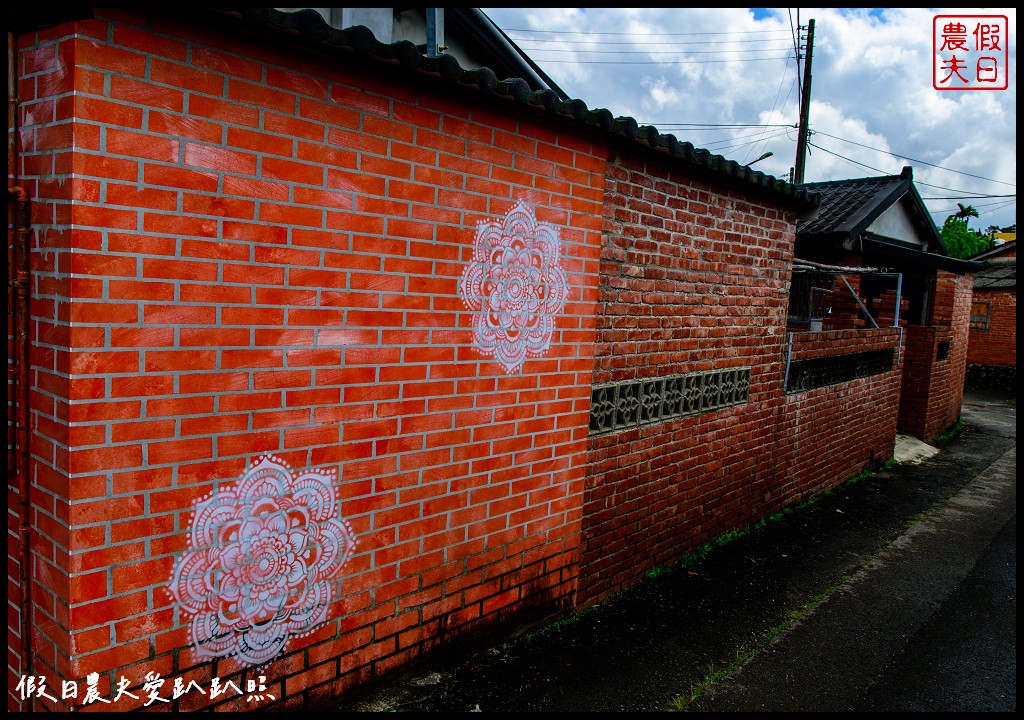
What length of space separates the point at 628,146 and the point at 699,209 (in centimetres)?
95

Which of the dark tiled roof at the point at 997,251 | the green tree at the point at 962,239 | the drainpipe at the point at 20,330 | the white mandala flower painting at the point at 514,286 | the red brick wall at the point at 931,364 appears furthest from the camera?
the green tree at the point at 962,239

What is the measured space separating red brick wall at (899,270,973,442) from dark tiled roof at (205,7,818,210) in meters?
7.14

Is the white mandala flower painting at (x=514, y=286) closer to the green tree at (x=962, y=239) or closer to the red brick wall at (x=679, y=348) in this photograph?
the red brick wall at (x=679, y=348)

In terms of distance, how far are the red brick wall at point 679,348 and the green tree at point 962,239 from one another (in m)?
42.1

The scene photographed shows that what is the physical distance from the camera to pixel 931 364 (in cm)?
1054

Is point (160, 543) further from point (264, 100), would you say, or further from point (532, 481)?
point (532, 481)

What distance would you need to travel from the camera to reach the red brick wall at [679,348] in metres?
4.16

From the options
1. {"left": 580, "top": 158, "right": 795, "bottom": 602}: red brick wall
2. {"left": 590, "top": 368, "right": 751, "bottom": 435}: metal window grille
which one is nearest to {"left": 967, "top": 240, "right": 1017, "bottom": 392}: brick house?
{"left": 580, "top": 158, "right": 795, "bottom": 602}: red brick wall

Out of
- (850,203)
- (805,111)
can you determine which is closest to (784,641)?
(850,203)

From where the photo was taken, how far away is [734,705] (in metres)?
3.30

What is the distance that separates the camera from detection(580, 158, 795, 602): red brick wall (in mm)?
4156

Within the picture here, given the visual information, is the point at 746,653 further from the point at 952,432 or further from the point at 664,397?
the point at 952,432

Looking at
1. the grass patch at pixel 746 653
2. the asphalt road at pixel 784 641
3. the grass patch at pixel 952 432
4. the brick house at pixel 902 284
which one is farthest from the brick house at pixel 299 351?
the grass patch at pixel 952 432

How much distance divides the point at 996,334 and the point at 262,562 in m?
24.4
